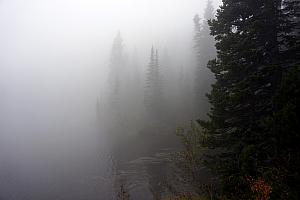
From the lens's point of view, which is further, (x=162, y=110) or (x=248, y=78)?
(x=162, y=110)

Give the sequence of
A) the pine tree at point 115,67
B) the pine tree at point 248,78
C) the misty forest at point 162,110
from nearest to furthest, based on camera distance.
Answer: the misty forest at point 162,110
the pine tree at point 248,78
the pine tree at point 115,67

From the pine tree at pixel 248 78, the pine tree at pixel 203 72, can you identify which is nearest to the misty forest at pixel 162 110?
the pine tree at pixel 248 78

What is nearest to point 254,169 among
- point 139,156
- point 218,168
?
point 218,168

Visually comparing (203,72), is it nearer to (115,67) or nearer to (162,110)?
(162,110)

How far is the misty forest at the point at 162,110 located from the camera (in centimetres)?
1263

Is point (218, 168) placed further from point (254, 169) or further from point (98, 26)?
point (98, 26)

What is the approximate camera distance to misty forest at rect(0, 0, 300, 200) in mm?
12633

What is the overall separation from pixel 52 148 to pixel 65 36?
116 metres

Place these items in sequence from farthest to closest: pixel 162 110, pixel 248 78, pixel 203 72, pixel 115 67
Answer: pixel 115 67, pixel 162 110, pixel 203 72, pixel 248 78

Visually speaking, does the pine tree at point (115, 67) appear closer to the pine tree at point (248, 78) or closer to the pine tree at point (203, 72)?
the pine tree at point (203, 72)

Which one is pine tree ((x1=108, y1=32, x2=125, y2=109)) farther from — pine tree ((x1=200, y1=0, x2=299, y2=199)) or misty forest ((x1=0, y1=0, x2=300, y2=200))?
pine tree ((x1=200, y1=0, x2=299, y2=199))

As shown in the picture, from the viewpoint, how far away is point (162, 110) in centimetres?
6231

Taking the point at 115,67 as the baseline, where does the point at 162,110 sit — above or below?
below

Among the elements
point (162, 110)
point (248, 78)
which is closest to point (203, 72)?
point (162, 110)
